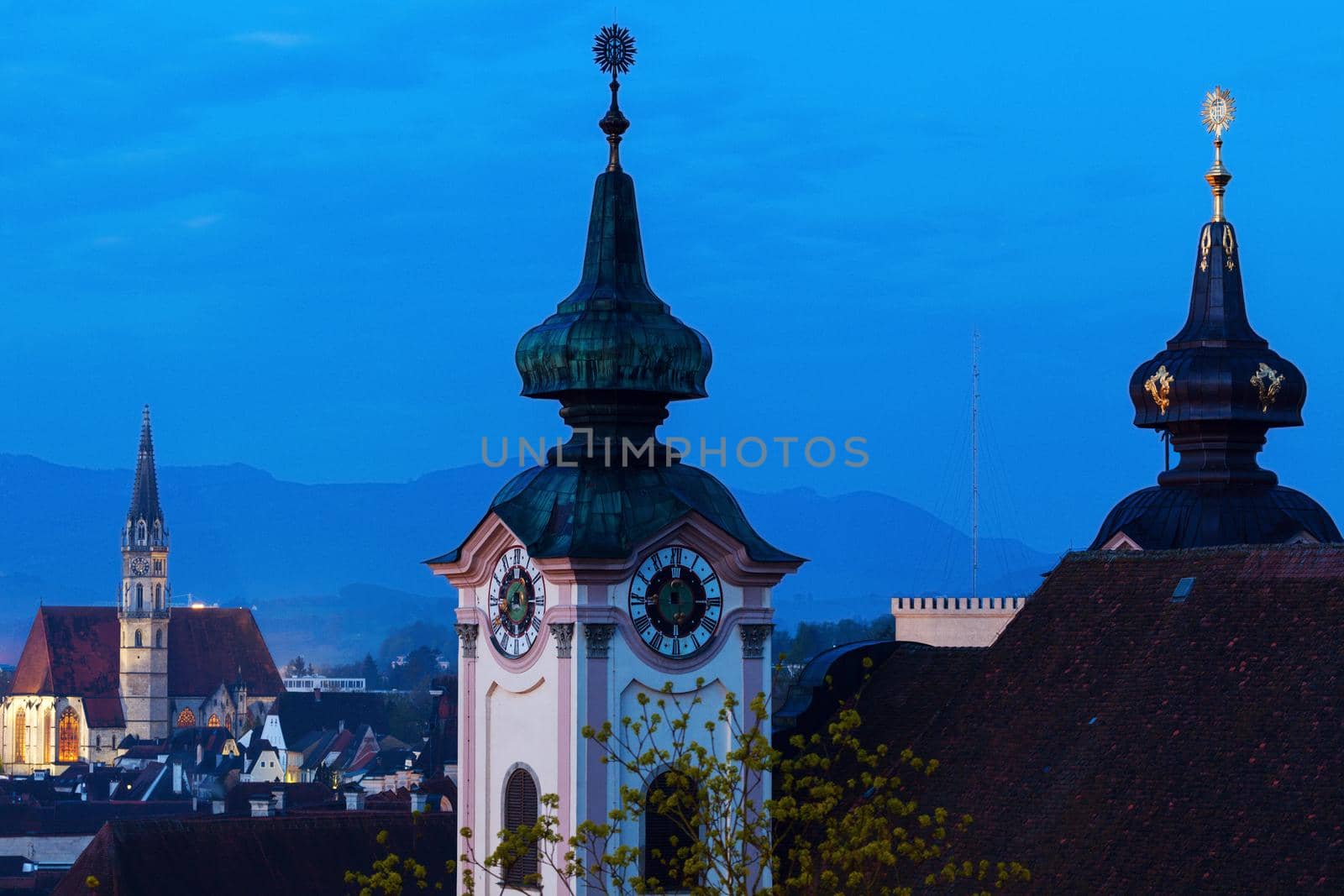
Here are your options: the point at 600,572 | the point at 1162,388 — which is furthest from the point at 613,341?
the point at 1162,388

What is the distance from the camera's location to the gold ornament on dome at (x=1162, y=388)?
5266 centimetres

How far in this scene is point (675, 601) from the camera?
34812mm

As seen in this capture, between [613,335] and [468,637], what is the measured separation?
4.77 metres

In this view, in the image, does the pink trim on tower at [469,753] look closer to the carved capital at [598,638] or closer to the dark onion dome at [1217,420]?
the carved capital at [598,638]

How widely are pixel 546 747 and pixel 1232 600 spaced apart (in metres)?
9.31

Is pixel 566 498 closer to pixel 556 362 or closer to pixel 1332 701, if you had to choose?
pixel 556 362

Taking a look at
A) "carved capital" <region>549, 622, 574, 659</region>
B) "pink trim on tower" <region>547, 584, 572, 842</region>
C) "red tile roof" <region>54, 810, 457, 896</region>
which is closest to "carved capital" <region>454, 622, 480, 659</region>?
"carved capital" <region>549, 622, 574, 659</region>

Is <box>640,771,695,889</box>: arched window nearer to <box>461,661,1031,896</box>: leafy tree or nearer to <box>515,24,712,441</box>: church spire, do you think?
<box>461,661,1031,896</box>: leafy tree

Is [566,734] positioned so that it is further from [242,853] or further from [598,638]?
[242,853]

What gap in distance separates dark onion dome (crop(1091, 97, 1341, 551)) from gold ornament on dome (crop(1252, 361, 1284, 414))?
0.02m

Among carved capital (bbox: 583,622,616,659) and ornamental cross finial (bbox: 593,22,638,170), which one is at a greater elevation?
ornamental cross finial (bbox: 593,22,638,170)

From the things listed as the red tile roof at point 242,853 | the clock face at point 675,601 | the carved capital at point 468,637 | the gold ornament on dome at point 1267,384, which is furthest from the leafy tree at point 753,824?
the red tile roof at point 242,853

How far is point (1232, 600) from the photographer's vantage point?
30531mm

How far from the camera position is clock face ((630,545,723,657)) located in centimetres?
3447
